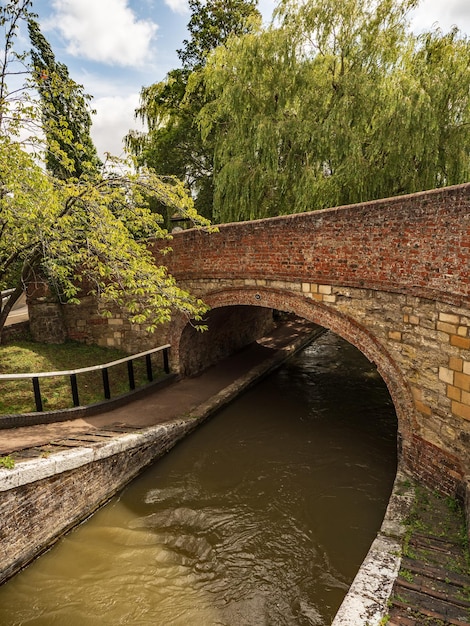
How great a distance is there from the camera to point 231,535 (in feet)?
17.7

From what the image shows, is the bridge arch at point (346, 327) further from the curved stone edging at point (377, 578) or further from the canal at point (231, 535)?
the canal at point (231, 535)

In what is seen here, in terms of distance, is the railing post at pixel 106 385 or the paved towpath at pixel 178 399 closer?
the paved towpath at pixel 178 399

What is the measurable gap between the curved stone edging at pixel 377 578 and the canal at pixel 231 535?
602 millimetres

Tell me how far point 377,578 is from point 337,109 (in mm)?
9551

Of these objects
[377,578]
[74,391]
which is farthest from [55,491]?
[377,578]

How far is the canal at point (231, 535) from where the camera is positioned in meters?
4.34

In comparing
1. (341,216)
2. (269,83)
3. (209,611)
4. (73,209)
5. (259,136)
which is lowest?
(209,611)

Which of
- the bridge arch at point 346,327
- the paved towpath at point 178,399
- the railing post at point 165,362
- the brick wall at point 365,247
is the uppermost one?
the brick wall at point 365,247

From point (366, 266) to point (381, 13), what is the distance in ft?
24.2

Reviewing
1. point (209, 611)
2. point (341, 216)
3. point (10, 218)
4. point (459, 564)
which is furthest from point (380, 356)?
point (10, 218)

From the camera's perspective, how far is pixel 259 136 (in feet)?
32.6

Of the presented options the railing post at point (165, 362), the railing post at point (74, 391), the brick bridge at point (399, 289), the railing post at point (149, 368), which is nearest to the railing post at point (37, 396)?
the railing post at point (74, 391)

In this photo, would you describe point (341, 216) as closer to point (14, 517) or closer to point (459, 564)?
point (459, 564)

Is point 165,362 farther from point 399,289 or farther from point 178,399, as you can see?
point 399,289
